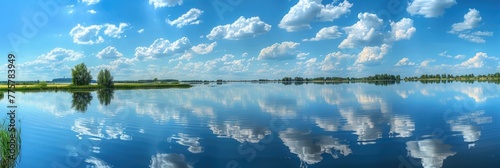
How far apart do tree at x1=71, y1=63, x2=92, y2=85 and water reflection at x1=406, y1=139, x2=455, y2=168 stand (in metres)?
139

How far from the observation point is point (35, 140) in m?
21.8

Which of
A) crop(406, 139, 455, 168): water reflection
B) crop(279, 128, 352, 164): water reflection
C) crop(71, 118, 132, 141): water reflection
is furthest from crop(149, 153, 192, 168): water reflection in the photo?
crop(406, 139, 455, 168): water reflection

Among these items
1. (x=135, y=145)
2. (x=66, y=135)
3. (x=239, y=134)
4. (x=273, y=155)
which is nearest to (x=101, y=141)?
(x=135, y=145)

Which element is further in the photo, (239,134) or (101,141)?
(239,134)

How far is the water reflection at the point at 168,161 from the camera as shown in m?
15.0

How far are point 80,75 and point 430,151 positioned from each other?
464 ft

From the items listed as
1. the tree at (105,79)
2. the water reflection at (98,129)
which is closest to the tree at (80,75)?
the tree at (105,79)

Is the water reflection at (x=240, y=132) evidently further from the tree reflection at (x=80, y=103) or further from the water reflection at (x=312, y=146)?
the tree reflection at (x=80, y=103)

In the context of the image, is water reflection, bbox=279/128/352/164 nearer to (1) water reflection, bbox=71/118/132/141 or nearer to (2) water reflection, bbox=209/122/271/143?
(2) water reflection, bbox=209/122/271/143

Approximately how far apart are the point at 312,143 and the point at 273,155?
11.2ft

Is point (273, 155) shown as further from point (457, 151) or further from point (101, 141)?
point (101, 141)

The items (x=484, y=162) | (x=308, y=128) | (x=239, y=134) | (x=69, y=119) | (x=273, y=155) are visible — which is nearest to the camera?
(x=484, y=162)

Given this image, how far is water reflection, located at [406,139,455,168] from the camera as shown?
49.1 ft

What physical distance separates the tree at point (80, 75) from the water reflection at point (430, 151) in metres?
139
